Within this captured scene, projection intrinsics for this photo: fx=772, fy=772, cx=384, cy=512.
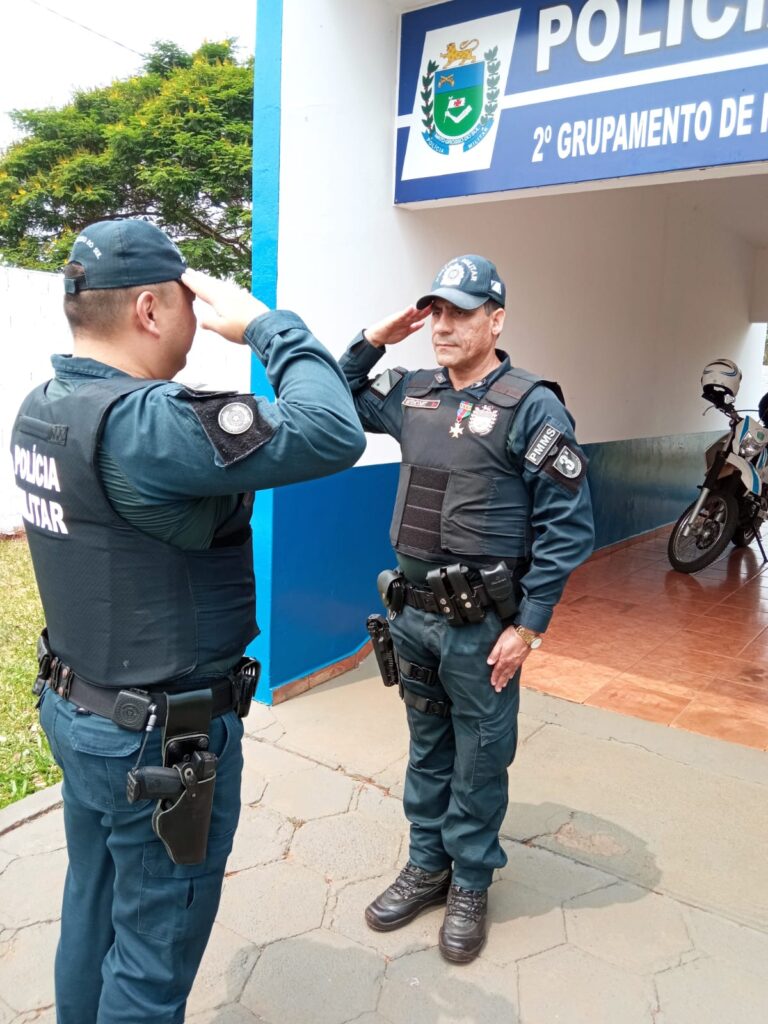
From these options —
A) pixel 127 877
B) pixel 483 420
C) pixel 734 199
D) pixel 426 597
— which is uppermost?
pixel 734 199

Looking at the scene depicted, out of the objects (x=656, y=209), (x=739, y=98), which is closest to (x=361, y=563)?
(x=739, y=98)

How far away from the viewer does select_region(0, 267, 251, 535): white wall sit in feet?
20.6

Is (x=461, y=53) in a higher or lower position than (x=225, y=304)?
higher

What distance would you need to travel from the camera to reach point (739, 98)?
8.09 feet

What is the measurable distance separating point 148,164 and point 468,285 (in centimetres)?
2198

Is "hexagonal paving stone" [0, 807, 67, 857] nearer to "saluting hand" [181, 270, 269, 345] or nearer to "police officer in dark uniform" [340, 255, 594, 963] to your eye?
"police officer in dark uniform" [340, 255, 594, 963]

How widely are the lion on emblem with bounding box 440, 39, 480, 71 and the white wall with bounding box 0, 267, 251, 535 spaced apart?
338cm

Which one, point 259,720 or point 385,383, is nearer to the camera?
point 385,383

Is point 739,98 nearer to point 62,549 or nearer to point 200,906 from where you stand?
point 62,549

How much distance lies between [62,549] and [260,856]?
4.80ft

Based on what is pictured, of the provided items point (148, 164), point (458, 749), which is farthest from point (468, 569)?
point (148, 164)

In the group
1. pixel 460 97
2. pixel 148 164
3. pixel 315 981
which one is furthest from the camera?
pixel 148 164

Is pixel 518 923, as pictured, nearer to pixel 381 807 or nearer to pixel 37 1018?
pixel 381 807

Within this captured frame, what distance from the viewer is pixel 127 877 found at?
4.42 ft
